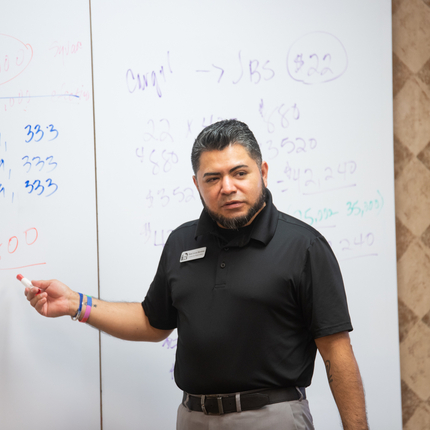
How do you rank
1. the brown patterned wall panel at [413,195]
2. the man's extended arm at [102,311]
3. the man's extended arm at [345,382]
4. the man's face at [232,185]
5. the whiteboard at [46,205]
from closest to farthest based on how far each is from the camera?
the man's extended arm at [345,382] < the man's face at [232,185] < the man's extended arm at [102,311] < the whiteboard at [46,205] < the brown patterned wall panel at [413,195]

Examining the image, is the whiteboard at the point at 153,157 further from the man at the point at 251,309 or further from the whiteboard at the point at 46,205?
the man at the point at 251,309

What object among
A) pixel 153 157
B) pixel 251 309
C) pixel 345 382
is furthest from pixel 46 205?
pixel 345 382

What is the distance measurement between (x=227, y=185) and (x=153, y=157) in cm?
49

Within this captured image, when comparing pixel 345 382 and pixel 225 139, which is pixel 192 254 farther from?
pixel 345 382

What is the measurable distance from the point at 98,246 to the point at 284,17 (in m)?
1.08

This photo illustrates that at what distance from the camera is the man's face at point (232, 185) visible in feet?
3.56

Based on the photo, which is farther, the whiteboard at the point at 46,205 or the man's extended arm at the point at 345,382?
the whiteboard at the point at 46,205

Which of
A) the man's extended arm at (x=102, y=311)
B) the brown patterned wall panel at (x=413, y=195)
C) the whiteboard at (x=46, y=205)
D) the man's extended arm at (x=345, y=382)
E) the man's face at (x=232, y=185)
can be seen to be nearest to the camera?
the man's extended arm at (x=345, y=382)

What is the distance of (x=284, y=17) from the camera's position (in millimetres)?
1513

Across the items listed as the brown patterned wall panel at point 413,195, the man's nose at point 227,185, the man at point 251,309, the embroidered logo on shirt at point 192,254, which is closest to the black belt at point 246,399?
the man at point 251,309

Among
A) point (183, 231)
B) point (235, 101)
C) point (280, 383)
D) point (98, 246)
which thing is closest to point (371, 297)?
point (280, 383)

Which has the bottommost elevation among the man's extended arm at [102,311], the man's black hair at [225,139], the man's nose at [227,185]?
the man's extended arm at [102,311]

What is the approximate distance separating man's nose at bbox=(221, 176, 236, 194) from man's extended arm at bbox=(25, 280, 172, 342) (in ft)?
1.63

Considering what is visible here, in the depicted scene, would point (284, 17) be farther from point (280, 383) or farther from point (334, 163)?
point (280, 383)
